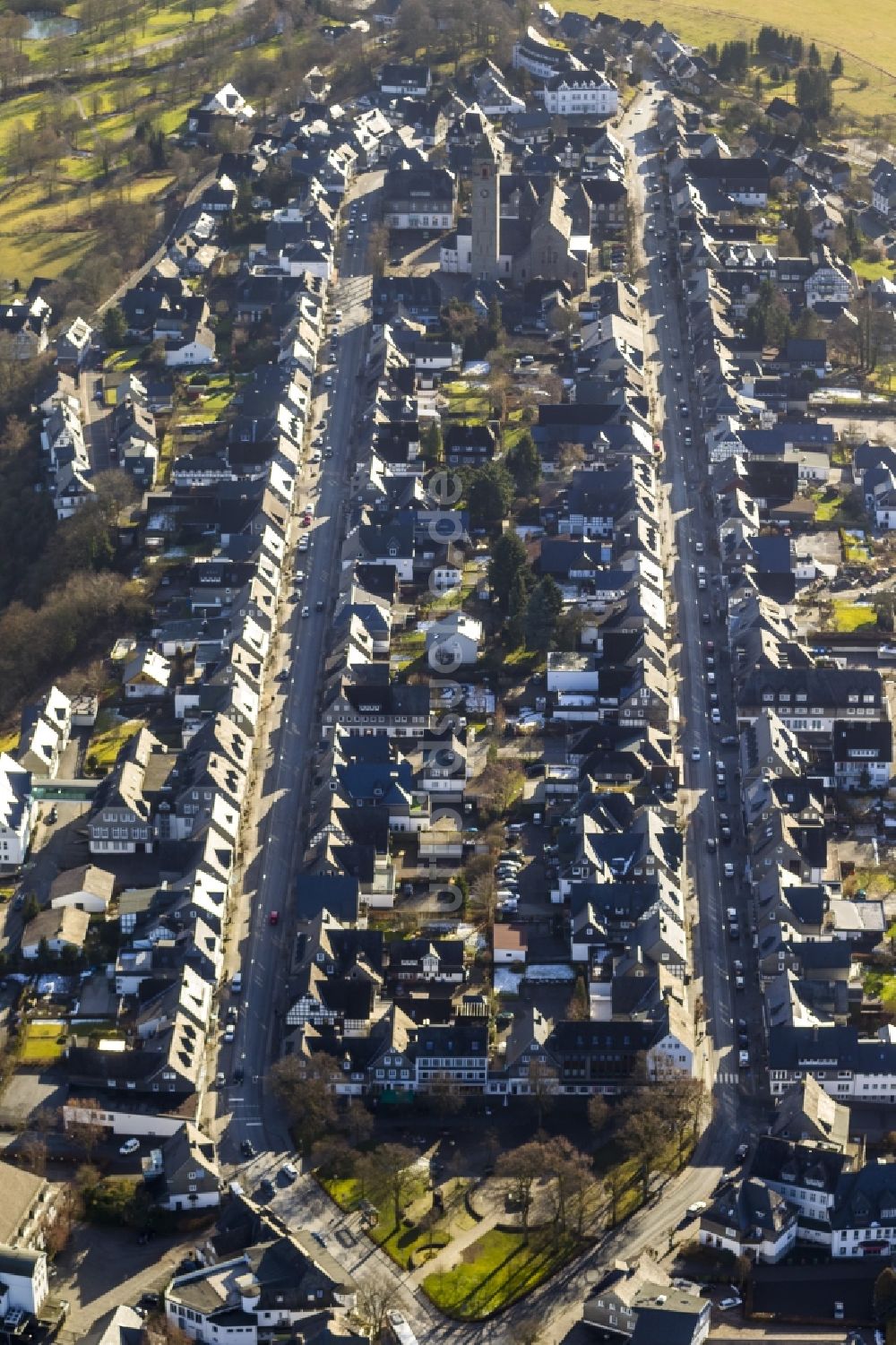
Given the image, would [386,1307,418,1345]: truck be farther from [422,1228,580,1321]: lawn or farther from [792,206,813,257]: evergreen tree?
[792,206,813,257]: evergreen tree

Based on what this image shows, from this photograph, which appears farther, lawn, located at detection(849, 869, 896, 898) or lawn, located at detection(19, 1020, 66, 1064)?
lawn, located at detection(849, 869, 896, 898)

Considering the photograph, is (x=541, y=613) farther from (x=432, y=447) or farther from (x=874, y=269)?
(x=874, y=269)

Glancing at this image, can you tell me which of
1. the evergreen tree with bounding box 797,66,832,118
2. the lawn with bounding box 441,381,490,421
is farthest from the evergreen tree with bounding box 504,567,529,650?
the evergreen tree with bounding box 797,66,832,118

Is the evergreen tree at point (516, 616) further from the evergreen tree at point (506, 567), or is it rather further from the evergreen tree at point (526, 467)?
the evergreen tree at point (526, 467)

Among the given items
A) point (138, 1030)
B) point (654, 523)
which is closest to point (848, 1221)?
point (138, 1030)

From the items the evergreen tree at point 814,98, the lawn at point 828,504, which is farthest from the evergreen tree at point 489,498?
the evergreen tree at point 814,98

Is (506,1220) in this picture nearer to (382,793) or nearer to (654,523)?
(382,793)
